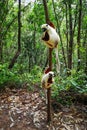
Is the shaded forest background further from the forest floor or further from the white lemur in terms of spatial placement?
the white lemur

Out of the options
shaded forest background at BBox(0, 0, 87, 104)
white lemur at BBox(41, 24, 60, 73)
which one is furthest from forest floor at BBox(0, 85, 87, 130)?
white lemur at BBox(41, 24, 60, 73)

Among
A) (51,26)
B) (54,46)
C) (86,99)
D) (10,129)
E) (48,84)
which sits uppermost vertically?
(51,26)

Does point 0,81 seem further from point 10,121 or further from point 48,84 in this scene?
point 48,84

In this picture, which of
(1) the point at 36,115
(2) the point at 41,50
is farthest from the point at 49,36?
(2) the point at 41,50

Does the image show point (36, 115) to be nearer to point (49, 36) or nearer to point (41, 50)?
point (49, 36)

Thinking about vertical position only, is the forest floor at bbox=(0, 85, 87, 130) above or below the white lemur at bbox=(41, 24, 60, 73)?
below

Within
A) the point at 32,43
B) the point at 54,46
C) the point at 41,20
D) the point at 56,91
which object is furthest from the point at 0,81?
the point at 32,43

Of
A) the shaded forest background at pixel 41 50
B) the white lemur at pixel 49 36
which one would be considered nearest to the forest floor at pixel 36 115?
the shaded forest background at pixel 41 50

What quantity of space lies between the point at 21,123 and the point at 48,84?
1.22 metres

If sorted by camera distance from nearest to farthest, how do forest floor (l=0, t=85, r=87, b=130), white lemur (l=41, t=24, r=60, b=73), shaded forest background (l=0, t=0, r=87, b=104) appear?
white lemur (l=41, t=24, r=60, b=73), forest floor (l=0, t=85, r=87, b=130), shaded forest background (l=0, t=0, r=87, b=104)

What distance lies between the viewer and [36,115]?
5.06m

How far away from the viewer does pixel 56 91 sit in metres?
5.47

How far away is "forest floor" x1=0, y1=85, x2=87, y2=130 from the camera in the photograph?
477cm

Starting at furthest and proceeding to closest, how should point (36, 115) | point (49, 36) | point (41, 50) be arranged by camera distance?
1. point (41, 50)
2. point (36, 115)
3. point (49, 36)
